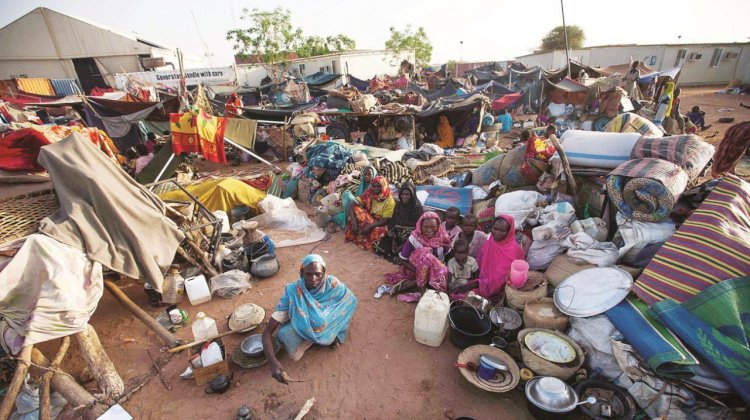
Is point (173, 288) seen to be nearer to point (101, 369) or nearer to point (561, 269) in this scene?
point (101, 369)

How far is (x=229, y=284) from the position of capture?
430 cm

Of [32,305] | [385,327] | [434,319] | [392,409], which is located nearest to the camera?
[32,305]

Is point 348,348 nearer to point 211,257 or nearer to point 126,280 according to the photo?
point 211,257

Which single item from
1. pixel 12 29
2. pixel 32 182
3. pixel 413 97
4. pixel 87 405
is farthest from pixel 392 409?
pixel 12 29

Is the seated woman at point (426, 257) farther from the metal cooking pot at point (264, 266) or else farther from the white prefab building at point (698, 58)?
the white prefab building at point (698, 58)

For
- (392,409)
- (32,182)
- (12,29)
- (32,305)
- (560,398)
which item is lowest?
(392,409)

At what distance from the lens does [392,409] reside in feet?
9.08

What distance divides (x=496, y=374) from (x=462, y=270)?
1414 millimetres

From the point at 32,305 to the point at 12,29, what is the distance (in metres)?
32.7

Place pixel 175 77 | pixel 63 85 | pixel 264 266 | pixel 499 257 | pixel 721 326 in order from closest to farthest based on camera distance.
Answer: pixel 721 326 < pixel 499 257 < pixel 264 266 < pixel 175 77 < pixel 63 85

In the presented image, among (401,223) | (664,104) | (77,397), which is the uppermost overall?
(664,104)

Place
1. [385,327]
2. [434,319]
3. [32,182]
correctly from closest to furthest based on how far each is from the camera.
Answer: [434,319], [385,327], [32,182]

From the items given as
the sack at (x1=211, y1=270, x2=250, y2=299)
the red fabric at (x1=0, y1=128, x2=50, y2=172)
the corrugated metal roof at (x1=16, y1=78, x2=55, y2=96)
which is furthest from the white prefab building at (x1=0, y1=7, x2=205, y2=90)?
the sack at (x1=211, y1=270, x2=250, y2=299)

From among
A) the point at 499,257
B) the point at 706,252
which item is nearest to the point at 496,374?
the point at 499,257
